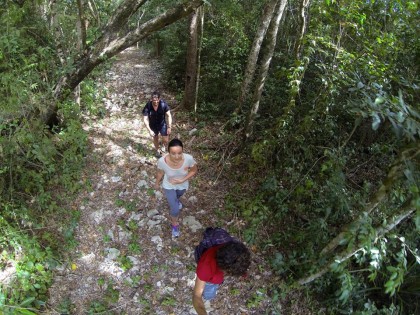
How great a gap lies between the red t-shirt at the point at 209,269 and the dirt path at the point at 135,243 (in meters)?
1.43

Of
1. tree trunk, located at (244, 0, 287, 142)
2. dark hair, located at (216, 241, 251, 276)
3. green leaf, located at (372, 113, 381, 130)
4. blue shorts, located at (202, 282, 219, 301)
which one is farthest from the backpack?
tree trunk, located at (244, 0, 287, 142)

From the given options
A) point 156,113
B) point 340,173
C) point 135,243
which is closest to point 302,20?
point 340,173

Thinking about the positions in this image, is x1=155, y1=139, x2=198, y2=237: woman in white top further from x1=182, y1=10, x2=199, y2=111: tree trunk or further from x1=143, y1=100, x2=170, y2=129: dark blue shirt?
x1=182, y1=10, x2=199, y2=111: tree trunk

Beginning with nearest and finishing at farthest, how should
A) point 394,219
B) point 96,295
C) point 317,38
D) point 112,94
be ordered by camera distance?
point 394,219, point 96,295, point 317,38, point 112,94

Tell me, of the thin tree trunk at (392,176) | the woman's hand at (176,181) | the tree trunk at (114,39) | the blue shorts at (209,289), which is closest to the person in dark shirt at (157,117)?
the tree trunk at (114,39)

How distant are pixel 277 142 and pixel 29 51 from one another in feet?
20.4

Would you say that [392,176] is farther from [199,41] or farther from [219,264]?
[199,41]

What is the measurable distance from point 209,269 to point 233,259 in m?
0.35

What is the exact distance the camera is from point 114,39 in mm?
6211

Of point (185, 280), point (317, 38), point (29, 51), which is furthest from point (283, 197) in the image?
point (29, 51)

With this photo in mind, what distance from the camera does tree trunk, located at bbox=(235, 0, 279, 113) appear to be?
18.0 ft

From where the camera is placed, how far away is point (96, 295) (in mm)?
4395

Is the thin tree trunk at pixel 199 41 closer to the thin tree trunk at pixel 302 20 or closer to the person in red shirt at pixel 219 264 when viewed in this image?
the thin tree trunk at pixel 302 20

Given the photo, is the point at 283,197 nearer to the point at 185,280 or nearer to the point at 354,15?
the point at 185,280
